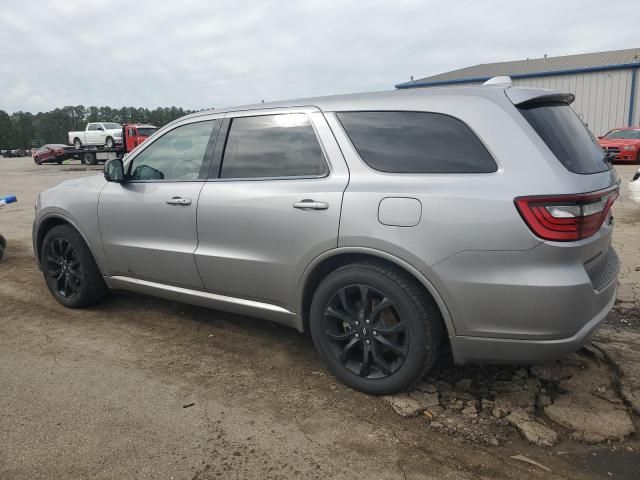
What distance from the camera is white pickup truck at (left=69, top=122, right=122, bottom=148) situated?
28.7 m

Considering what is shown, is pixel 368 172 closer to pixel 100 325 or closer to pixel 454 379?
pixel 454 379

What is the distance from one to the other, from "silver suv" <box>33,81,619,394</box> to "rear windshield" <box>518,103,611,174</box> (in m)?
0.01

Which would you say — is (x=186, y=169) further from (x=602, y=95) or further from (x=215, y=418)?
(x=602, y=95)

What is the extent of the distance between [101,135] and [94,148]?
1389 millimetres

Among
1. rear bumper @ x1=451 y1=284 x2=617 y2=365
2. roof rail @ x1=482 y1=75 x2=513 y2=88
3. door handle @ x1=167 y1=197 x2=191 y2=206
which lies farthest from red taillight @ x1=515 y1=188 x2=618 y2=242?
door handle @ x1=167 y1=197 x2=191 y2=206

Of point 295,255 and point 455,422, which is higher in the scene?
point 295,255

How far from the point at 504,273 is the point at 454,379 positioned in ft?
3.26

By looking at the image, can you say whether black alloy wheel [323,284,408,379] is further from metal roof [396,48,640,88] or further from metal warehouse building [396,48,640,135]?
metal roof [396,48,640,88]

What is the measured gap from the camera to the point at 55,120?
105 metres

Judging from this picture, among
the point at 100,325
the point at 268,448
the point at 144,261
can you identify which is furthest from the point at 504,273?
the point at 100,325

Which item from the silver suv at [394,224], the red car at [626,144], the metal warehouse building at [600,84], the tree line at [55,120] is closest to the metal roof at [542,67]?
the metal warehouse building at [600,84]

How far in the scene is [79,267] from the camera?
4.37 m

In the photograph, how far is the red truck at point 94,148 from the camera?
2567cm

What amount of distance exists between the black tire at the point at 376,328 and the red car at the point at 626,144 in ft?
56.1
